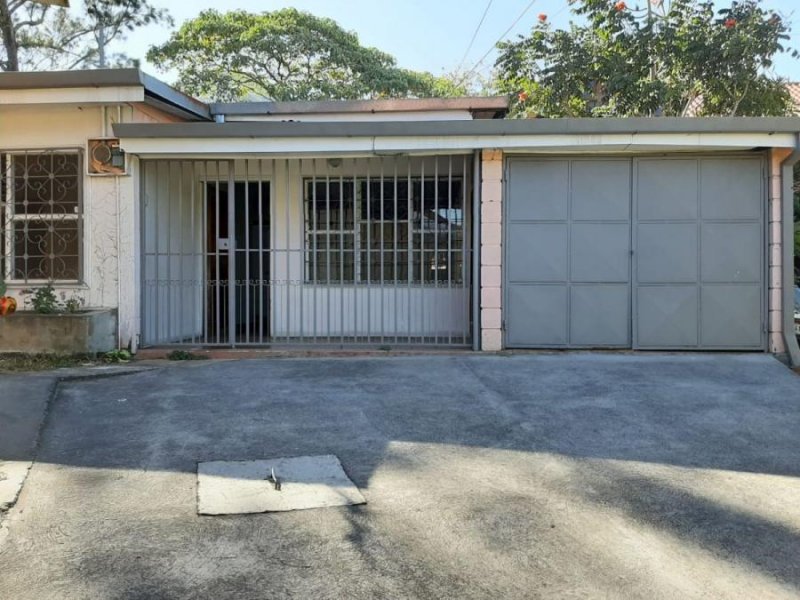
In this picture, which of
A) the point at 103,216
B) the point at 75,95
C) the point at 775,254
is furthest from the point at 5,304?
the point at 775,254

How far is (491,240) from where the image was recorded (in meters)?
7.94

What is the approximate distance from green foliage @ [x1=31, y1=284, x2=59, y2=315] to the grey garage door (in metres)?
5.27

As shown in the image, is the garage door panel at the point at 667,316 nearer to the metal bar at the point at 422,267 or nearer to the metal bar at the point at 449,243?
the metal bar at the point at 449,243

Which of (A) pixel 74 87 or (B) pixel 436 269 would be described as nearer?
(A) pixel 74 87

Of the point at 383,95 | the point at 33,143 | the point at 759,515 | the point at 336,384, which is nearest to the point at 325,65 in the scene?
the point at 383,95

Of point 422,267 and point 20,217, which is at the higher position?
point 20,217

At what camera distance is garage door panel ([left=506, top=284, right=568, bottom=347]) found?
799cm

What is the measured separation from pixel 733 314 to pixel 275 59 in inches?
785

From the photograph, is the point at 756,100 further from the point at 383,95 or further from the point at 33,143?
the point at 383,95

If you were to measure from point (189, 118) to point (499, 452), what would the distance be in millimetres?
6938

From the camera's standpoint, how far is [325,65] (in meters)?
23.7

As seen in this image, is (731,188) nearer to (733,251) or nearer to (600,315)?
(733,251)

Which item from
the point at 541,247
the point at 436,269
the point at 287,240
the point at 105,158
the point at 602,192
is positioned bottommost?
the point at 436,269

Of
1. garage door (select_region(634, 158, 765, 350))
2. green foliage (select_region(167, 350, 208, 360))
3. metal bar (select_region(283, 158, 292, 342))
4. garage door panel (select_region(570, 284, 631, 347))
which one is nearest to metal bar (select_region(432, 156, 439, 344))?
garage door panel (select_region(570, 284, 631, 347))
